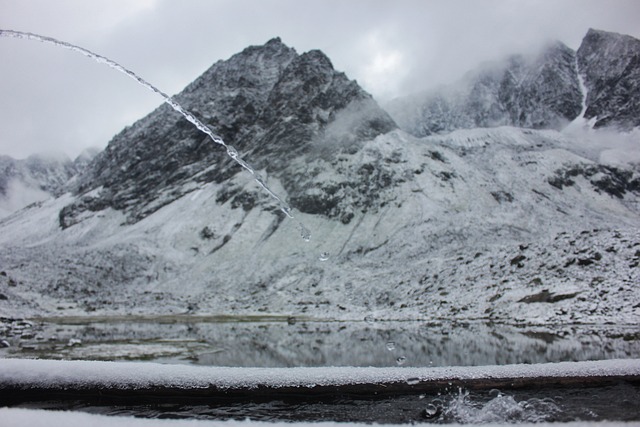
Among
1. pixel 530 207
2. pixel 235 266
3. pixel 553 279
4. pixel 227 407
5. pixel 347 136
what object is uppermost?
pixel 347 136

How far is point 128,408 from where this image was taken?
8.46m

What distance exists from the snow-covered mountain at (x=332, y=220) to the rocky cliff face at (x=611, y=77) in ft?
29.5

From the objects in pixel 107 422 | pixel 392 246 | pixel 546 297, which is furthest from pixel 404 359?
pixel 392 246

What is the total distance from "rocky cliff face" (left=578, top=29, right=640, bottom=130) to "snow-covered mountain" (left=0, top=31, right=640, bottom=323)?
898 centimetres

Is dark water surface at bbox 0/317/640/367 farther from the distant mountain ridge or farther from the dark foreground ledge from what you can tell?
the distant mountain ridge

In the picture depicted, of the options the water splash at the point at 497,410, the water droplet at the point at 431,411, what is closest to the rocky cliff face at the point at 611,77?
the water splash at the point at 497,410

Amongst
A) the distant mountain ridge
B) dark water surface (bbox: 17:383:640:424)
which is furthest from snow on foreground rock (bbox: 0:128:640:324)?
the distant mountain ridge

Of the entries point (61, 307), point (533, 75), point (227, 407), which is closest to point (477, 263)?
point (227, 407)

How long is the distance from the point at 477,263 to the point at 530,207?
4090 cm

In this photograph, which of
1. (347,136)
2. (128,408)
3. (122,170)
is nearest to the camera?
(128,408)

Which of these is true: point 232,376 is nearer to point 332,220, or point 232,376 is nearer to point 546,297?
point 546,297

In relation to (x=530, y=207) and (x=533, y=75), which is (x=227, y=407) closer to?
(x=530, y=207)

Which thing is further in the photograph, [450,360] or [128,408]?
[450,360]

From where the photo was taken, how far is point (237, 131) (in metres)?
138
